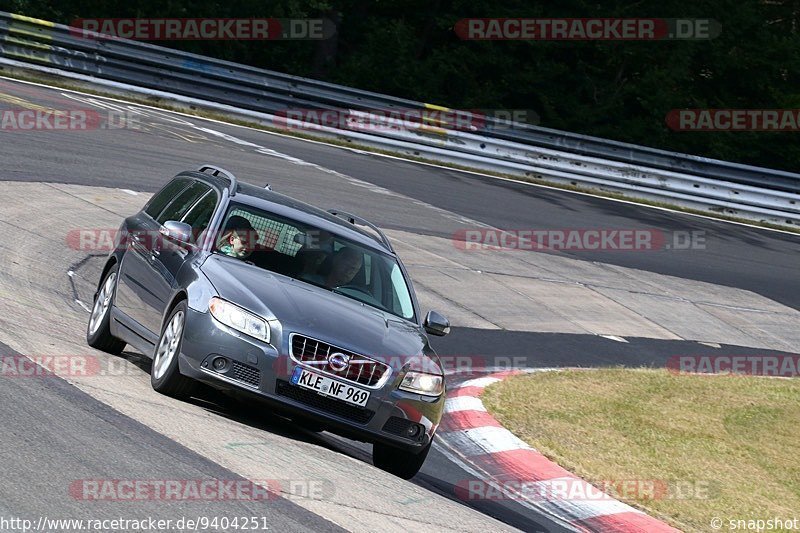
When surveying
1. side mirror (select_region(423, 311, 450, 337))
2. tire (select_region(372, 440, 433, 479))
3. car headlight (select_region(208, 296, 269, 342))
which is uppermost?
car headlight (select_region(208, 296, 269, 342))

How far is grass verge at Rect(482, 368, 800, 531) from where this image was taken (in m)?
9.34

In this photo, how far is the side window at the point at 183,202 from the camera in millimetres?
9555

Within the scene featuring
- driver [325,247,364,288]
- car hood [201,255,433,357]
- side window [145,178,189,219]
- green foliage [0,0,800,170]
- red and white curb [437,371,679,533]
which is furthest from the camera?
green foliage [0,0,800,170]

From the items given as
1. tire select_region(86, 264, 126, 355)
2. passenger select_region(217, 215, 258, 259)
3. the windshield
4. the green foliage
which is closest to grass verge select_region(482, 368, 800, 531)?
the windshield

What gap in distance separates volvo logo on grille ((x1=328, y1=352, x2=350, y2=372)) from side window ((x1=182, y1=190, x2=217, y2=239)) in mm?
1797

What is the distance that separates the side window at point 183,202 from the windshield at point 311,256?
627 millimetres

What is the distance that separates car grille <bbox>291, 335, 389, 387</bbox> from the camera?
7.66 metres

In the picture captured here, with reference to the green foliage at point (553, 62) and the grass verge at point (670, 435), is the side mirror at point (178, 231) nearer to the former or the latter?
the grass verge at point (670, 435)

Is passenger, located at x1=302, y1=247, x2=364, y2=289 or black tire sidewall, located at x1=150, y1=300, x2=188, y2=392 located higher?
passenger, located at x1=302, y1=247, x2=364, y2=289

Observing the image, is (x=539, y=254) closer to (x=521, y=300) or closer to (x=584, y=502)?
(x=521, y=300)

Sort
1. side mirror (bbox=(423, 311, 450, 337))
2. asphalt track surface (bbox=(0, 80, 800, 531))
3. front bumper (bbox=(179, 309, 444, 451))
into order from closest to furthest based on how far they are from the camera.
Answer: asphalt track surface (bbox=(0, 80, 800, 531))
front bumper (bbox=(179, 309, 444, 451))
side mirror (bbox=(423, 311, 450, 337))

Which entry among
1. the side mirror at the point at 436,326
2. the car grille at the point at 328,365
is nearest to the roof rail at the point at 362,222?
the side mirror at the point at 436,326

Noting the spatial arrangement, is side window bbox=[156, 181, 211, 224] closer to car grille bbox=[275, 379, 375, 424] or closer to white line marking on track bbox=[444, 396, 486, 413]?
car grille bbox=[275, 379, 375, 424]

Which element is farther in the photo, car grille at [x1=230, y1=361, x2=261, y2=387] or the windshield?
the windshield
